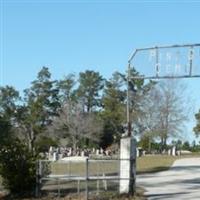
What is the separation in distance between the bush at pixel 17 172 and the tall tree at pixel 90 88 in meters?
75.8

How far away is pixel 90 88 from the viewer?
98625 mm

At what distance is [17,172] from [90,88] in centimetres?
7769

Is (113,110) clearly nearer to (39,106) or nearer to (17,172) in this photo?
(39,106)

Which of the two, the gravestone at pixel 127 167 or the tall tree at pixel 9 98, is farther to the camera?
the tall tree at pixel 9 98

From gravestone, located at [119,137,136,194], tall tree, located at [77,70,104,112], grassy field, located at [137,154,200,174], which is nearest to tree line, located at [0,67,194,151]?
tall tree, located at [77,70,104,112]

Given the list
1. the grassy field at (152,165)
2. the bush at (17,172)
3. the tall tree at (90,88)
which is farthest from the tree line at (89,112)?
the bush at (17,172)

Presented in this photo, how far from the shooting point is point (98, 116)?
306 feet

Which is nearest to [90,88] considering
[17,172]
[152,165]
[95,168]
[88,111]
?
[88,111]

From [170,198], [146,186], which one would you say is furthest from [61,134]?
[170,198]

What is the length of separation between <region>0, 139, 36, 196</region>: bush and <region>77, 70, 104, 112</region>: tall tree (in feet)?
249

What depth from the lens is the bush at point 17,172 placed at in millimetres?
21047

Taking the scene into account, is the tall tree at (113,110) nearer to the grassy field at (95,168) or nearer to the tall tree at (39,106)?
the tall tree at (39,106)

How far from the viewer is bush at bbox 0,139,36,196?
2105 centimetres

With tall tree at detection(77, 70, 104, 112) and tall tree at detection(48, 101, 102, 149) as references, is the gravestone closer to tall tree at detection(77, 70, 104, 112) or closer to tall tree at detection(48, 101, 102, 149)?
tall tree at detection(48, 101, 102, 149)
